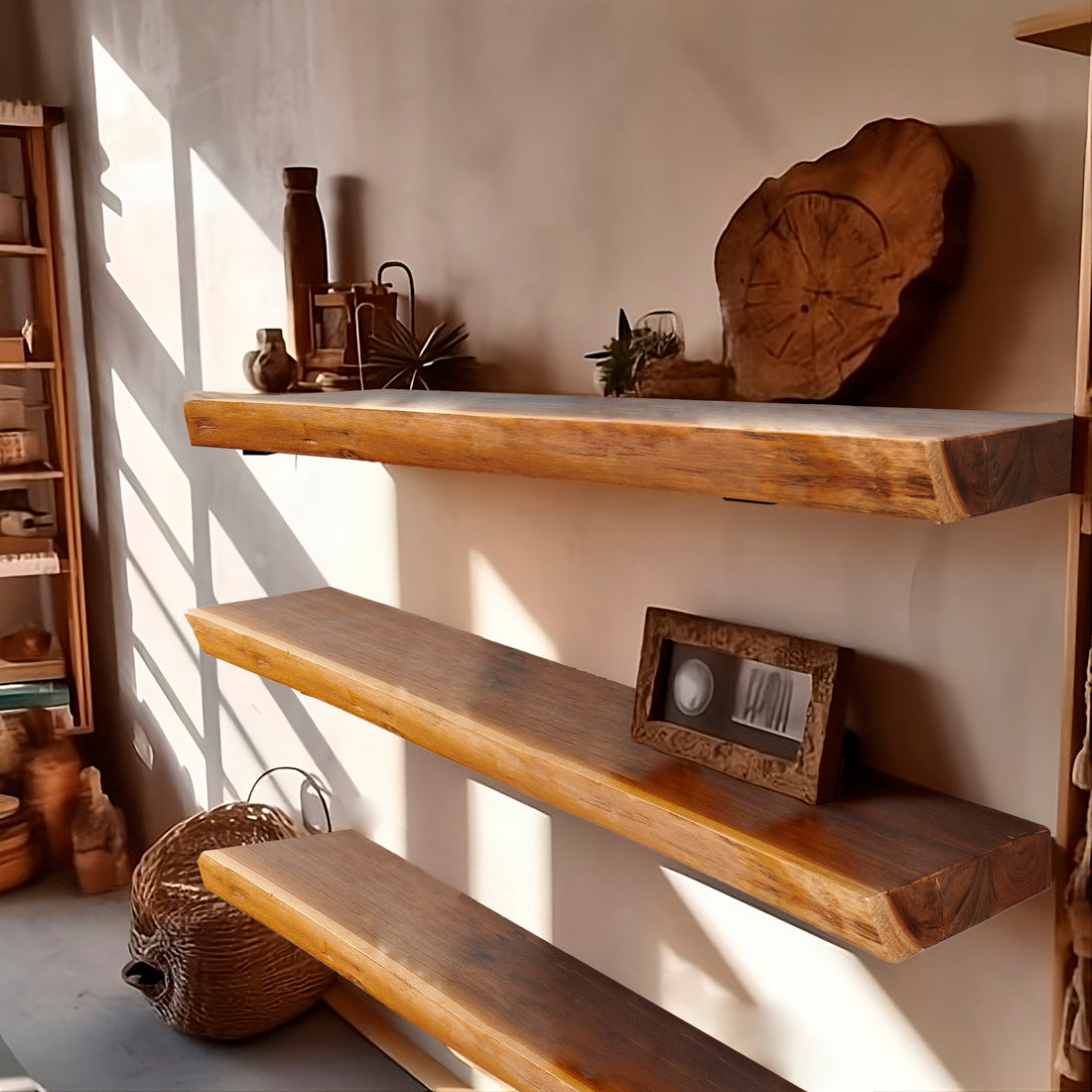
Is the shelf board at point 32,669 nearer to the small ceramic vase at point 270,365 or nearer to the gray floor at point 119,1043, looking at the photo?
the gray floor at point 119,1043

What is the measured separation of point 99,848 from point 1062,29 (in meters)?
3.10

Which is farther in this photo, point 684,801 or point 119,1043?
point 119,1043

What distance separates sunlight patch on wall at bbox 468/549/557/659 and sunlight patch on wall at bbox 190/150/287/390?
0.76 metres

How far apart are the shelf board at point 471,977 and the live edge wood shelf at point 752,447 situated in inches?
28.7

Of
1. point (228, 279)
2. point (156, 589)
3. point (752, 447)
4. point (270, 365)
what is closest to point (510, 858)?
point (270, 365)

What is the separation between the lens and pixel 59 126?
356 centimetres

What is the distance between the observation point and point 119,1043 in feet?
8.46

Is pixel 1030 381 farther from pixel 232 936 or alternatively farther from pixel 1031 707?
pixel 232 936

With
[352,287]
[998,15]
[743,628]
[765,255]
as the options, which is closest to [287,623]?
[352,287]

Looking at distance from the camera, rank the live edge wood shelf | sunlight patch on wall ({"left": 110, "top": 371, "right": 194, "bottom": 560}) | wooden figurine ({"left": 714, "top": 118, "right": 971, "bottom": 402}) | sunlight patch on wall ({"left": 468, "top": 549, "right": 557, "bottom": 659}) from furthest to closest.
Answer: sunlight patch on wall ({"left": 110, "top": 371, "right": 194, "bottom": 560}) → sunlight patch on wall ({"left": 468, "top": 549, "right": 557, "bottom": 659}) → wooden figurine ({"left": 714, "top": 118, "right": 971, "bottom": 402}) → the live edge wood shelf

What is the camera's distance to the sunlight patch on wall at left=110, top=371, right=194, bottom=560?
3109mm

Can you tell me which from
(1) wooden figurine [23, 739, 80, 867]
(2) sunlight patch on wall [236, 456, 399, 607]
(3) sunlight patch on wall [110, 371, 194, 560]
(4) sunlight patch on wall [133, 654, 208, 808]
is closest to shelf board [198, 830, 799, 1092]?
(2) sunlight patch on wall [236, 456, 399, 607]

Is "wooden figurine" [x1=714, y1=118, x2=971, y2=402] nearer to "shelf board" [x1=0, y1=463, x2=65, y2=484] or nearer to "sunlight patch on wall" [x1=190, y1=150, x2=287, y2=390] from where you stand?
"sunlight patch on wall" [x1=190, y1=150, x2=287, y2=390]

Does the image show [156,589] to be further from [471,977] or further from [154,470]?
[471,977]
